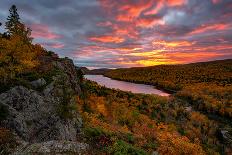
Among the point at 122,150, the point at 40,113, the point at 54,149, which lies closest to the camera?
the point at 54,149

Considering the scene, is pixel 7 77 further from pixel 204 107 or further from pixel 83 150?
pixel 204 107

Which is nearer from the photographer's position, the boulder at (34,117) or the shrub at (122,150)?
the shrub at (122,150)

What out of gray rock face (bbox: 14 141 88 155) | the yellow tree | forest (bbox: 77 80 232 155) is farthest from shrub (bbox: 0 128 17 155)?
the yellow tree

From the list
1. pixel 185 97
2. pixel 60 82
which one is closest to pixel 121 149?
pixel 60 82

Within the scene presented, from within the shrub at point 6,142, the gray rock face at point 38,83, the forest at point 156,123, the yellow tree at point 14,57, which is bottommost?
the forest at point 156,123

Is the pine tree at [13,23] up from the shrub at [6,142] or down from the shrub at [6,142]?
up

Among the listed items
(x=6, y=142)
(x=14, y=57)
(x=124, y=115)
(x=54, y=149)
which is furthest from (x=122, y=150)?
(x=124, y=115)

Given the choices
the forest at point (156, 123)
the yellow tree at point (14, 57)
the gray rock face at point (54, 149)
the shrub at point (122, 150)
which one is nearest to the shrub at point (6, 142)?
the gray rock face at point (54, 149)

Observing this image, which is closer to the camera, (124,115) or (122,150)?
(122,150)

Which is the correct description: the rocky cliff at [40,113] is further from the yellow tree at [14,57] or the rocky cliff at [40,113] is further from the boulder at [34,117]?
the yellow tree at [14,57]

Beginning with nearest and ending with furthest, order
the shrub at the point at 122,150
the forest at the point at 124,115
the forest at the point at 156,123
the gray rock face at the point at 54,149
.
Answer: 1. the gray rock face at the point at 54,149
2. the shrub at the point at 122,150
3. the forest at the point at 124,115
4. the forest at the point at 156,123

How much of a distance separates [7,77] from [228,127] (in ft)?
237

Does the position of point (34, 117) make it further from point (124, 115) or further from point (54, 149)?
point (124, 115)

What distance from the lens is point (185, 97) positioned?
5246 inches
